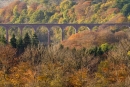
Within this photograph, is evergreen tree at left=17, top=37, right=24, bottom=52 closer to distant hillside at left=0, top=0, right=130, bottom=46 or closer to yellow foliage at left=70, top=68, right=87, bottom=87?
yellow foliage at left=70, top=68, right=87, bottom=87

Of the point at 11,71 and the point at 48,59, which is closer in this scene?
the point at 11,71

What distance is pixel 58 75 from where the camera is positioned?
95.7 feet

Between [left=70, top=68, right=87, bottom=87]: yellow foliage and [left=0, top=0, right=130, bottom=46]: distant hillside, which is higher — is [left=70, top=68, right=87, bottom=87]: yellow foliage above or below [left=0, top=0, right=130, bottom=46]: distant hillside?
below

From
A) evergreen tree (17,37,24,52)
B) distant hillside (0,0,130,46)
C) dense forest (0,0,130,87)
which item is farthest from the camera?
distant hillside (0,0,130,46)

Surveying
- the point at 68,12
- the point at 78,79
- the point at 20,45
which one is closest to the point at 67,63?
the point at 78,79

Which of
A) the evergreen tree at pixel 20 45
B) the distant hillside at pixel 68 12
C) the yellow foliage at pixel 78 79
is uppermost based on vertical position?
the distant hillside at pixel 68 12

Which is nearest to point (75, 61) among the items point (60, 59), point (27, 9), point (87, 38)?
point (60, 59)

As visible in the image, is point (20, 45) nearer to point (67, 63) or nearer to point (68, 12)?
point (67, 63)

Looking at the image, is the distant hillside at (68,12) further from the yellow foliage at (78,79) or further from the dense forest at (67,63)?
the yellow foliage at (78,79)

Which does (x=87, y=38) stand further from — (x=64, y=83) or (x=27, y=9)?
(x=27, y=9)

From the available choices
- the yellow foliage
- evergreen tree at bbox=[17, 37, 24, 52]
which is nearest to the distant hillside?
evergreen tree at bbox=[17, 37, 24, 52]

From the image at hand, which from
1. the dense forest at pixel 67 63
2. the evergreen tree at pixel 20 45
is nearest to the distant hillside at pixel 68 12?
the dense forest at pixel 67 63

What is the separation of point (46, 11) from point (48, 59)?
50.6 m

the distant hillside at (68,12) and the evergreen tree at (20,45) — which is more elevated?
the distant hillside at (68,12)
